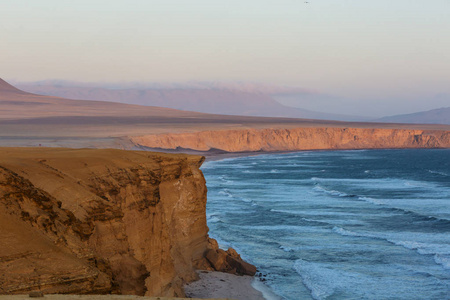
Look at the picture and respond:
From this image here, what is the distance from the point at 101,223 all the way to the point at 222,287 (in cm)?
1128

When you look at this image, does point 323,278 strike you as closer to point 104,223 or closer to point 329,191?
point 104,223

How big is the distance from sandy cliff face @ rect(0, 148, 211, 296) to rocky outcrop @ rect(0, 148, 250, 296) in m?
0.03

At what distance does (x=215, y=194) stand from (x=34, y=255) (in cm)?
5198

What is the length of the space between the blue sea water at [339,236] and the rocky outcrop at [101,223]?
5.82m

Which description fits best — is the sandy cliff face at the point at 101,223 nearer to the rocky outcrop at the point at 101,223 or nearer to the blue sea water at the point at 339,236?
the rocky outcrop at the point at 101,223

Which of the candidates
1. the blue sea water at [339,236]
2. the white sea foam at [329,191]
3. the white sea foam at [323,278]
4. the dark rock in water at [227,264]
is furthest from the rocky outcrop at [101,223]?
the white sea foam at [329,191]

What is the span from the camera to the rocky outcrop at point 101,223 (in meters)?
12.5

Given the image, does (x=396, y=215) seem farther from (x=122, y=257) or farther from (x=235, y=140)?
(x=235, y=140)

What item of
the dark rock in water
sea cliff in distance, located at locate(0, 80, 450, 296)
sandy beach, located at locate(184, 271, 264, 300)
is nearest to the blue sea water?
the dark rock in water

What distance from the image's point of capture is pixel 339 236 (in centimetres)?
4125

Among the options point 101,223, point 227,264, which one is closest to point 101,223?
point 101,223

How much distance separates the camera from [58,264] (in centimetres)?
1257

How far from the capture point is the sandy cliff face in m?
12.5

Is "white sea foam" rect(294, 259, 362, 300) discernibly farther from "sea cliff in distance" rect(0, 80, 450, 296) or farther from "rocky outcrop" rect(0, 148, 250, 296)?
"rocky outcrop" rect(0, 148, 250, 296)
